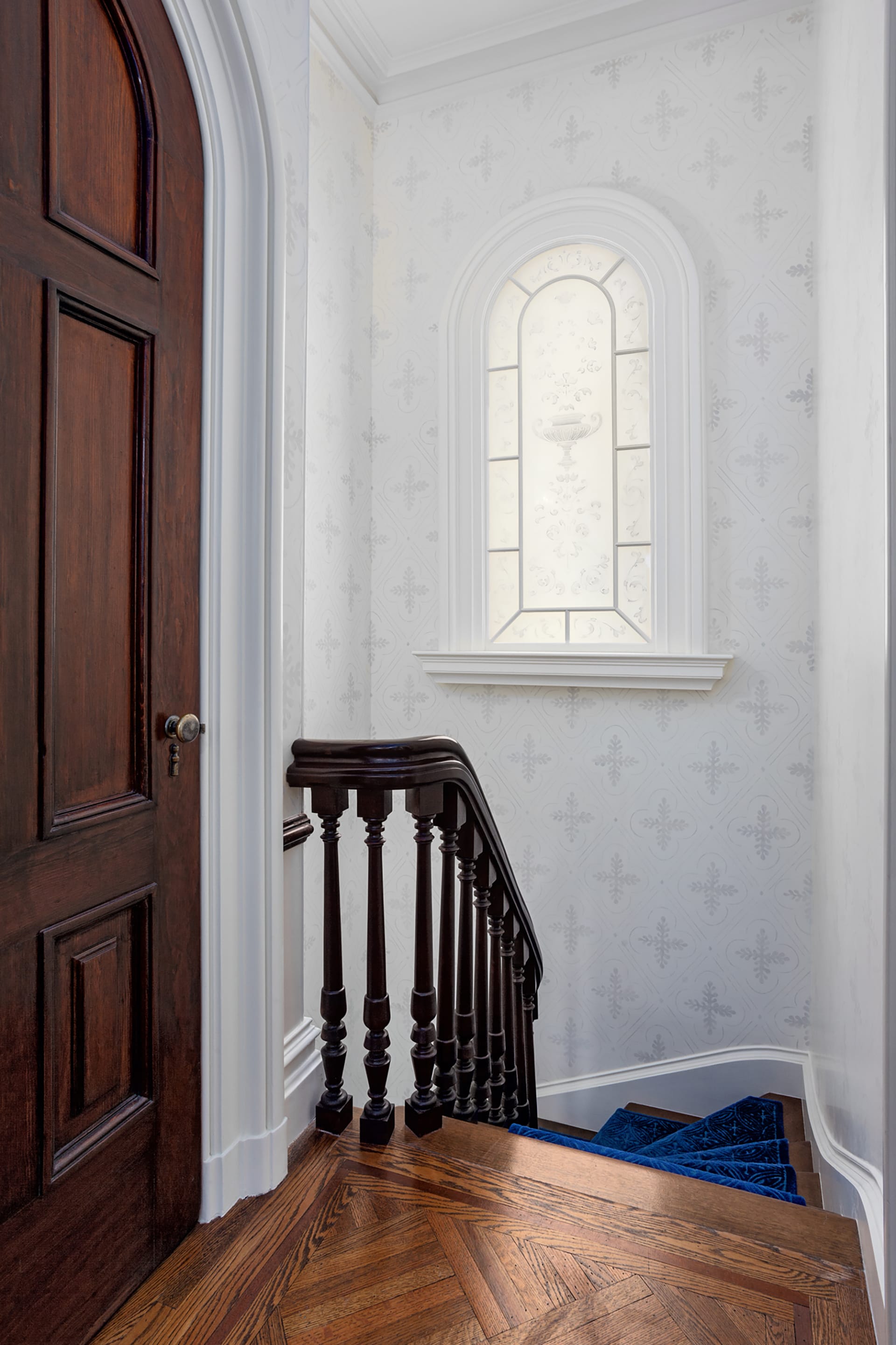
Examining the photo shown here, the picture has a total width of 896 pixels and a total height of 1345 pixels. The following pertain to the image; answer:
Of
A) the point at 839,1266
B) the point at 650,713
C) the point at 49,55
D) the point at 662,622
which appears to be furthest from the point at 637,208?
the point at 839,1266

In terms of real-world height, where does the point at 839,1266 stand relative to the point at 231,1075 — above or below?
below

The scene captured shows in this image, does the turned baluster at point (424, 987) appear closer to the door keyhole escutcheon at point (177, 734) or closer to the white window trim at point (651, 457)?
the door keyhole escutcheon at point (177, 734)

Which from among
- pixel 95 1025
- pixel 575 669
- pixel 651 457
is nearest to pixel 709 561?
pixel 651 457

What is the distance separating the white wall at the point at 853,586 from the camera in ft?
3.80

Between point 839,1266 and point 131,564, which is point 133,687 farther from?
point 839,1266

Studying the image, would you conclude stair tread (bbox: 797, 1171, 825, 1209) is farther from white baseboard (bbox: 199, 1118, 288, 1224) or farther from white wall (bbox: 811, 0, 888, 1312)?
white baseboard (bbox: 199, 1118, 288, 1224)

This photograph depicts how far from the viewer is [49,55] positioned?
3.34 feet

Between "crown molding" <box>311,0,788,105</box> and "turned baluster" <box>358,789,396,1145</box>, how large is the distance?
266 centimetres

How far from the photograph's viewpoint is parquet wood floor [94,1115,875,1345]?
3.68ft

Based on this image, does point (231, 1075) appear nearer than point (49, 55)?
No

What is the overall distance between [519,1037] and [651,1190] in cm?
74

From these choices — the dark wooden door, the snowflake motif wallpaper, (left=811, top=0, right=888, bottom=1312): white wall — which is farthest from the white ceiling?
the dark wooden door

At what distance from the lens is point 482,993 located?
5.99ft

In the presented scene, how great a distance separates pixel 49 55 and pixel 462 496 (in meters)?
2.11
